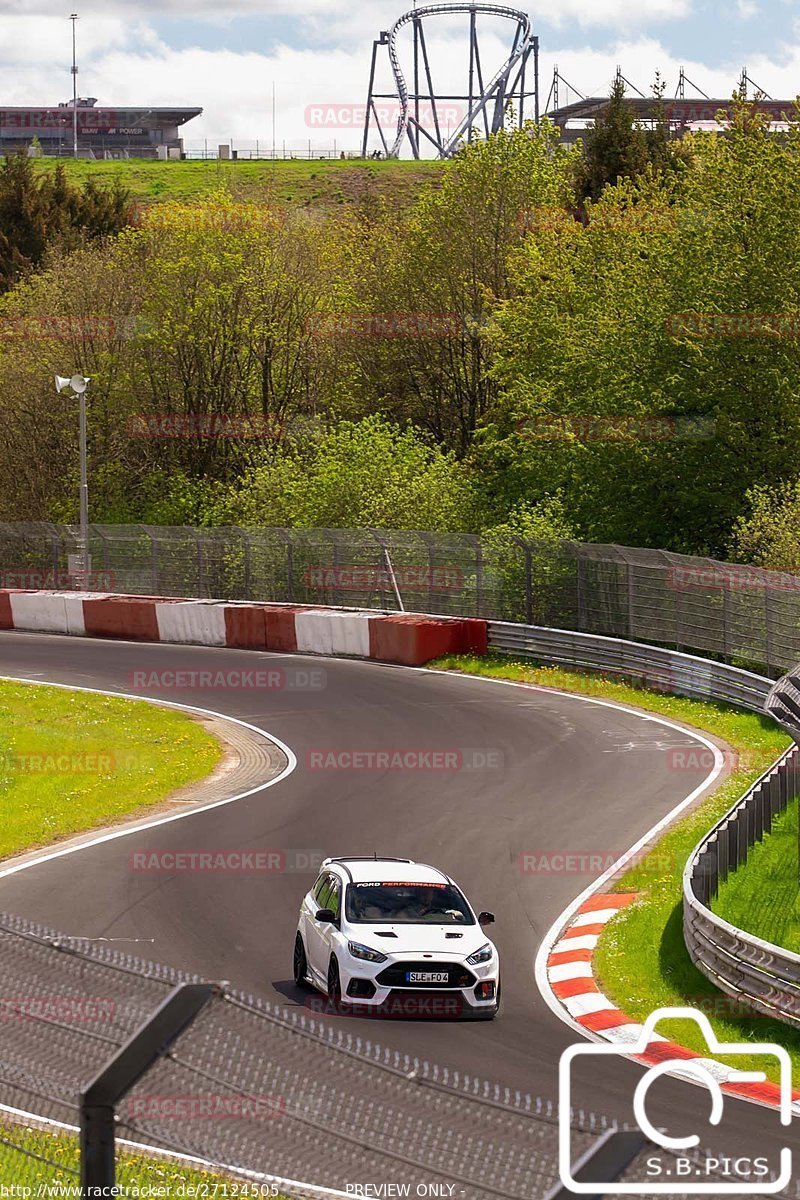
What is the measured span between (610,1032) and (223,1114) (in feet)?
31.6

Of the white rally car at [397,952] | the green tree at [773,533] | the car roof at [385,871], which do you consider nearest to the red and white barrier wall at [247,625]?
the green tree at [773,533]

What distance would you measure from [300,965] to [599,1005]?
308 cm

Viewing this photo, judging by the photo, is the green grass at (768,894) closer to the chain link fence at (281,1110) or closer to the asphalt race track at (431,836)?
the asphalt race track at (431,836)

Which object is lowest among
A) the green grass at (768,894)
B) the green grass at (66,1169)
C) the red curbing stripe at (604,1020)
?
the red curbing stripe at (604,1020)

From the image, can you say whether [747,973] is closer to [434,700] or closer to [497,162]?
[434,700]

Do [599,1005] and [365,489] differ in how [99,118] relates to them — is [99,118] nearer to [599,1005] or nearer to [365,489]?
[365,489]

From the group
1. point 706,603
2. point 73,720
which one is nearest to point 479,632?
point 706,603

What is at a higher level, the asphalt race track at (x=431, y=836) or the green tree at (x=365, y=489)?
the green tree at (x=365, y=489)

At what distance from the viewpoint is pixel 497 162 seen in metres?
58.5

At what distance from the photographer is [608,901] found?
63.5 ft

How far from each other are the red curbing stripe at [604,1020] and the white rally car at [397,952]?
90cm

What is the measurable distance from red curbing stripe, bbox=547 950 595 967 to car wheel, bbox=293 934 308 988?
9.65 ft

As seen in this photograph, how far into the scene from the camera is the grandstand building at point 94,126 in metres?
189

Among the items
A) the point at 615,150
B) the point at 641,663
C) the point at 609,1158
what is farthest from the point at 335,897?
the point at 615,150
